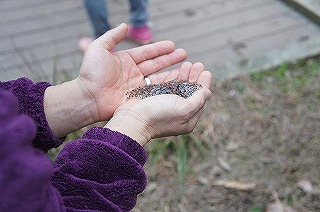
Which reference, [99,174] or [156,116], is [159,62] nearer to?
[156,116]

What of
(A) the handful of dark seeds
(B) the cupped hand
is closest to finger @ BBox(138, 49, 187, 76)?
(B) the cupped hand

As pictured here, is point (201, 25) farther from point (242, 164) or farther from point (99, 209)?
point (99, 209)

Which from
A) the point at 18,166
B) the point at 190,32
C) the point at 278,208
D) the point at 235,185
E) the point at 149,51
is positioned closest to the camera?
the point at 18,166

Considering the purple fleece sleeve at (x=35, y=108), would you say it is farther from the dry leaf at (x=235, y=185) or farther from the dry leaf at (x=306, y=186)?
the dry leaf at (x=306, y=186)

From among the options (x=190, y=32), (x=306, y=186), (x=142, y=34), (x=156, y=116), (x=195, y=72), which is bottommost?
(x=306, y=186)

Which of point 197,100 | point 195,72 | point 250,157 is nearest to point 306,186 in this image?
point 250,157

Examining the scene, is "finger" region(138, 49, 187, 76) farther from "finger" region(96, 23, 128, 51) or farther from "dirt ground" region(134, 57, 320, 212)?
"dirt ground" region(134, 57, 320, 212)
